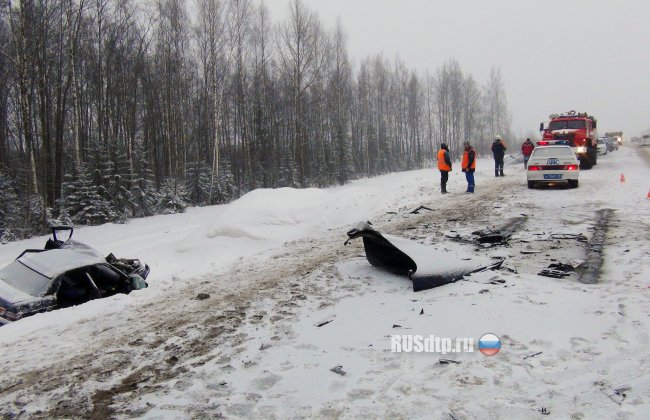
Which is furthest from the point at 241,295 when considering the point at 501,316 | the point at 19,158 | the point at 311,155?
the point at 311,155

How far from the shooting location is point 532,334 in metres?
4.12

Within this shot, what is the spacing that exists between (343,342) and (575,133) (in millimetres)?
22249

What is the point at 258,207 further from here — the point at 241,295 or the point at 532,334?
the point at 532,334

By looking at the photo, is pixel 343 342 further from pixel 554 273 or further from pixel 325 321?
pixel 554 273

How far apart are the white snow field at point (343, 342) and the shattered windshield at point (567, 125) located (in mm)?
15754

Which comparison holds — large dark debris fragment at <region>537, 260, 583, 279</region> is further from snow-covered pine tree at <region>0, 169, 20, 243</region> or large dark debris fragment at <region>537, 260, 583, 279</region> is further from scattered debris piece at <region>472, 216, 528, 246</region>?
snow-covered pine tree at <region>0, 169, 20, 243</region>

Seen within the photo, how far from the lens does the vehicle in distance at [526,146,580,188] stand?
15047 mm

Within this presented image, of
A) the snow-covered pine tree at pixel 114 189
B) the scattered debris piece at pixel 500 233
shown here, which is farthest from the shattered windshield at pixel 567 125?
the snow-covered pine tree at pixel 114 189

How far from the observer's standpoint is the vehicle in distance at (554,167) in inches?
592

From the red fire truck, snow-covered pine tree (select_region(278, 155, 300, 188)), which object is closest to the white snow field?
the red fire truck

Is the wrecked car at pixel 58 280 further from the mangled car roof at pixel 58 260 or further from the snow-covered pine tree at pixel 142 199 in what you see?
the snow-covered pine tree at pixel 142 199

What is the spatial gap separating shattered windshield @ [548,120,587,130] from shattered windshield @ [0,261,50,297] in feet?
78.4

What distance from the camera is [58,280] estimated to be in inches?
244

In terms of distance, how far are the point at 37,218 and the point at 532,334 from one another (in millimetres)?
19519
